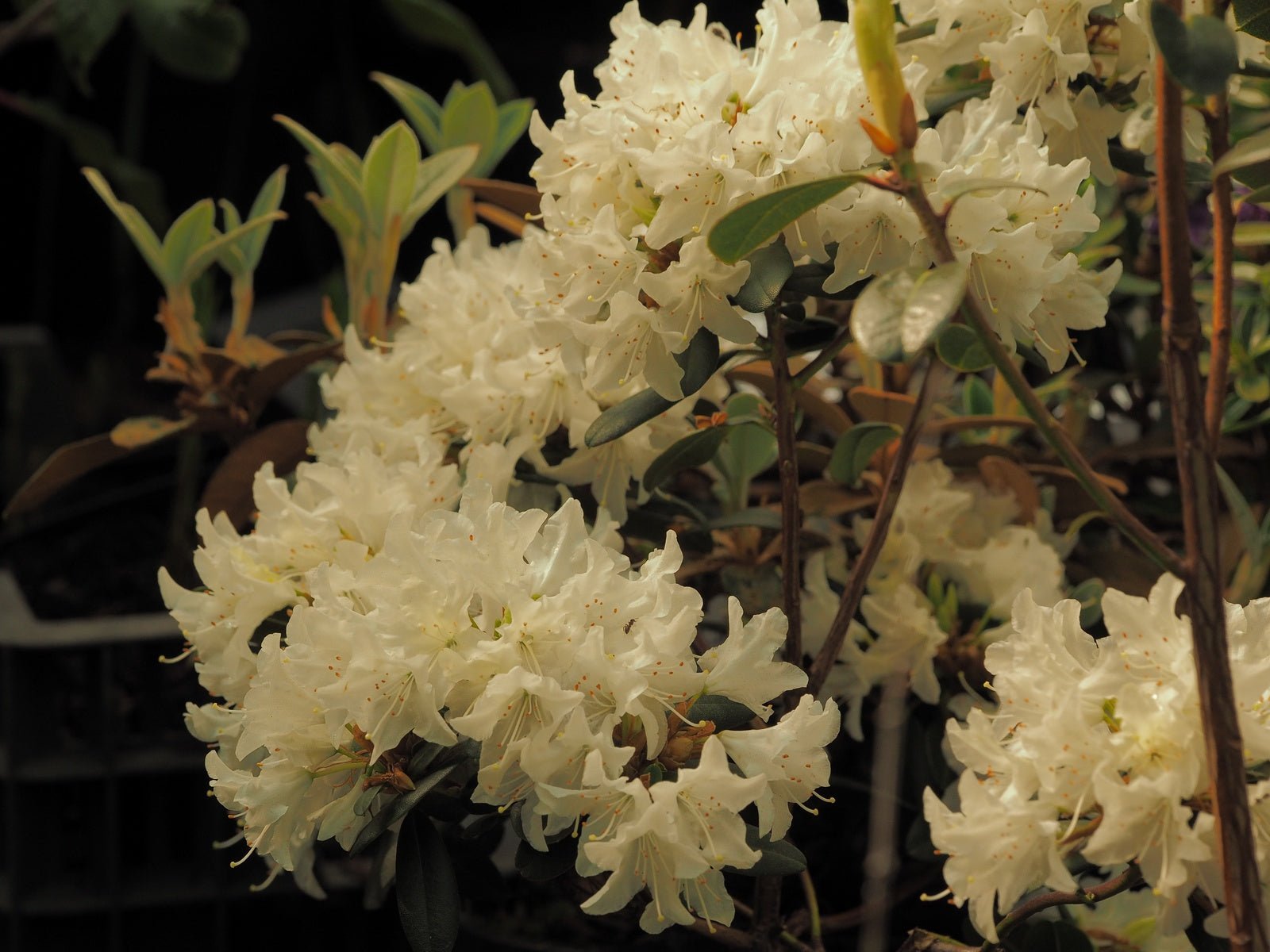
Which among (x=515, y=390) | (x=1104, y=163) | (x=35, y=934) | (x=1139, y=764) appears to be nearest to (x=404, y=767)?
(x=515, y=390)

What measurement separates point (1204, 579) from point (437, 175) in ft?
2.56

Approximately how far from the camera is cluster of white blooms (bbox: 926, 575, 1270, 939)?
603mm

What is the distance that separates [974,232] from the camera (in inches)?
28.2

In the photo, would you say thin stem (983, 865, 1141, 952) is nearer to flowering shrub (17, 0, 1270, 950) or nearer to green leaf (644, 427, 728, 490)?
flowering shrub (17, 0, 1270, 950)

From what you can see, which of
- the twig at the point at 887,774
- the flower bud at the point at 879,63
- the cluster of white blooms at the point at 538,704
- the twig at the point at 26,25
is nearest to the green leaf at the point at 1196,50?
the flower bud at the point at 879,63

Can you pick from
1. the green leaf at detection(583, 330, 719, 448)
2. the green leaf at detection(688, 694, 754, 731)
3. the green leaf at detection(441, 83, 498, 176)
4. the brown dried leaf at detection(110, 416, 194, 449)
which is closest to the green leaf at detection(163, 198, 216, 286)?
the brown dried leaf at detection(110, 416, 194, 449)

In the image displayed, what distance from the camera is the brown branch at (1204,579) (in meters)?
0.56

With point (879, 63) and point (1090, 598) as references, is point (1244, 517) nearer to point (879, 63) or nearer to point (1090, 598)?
→ point (1090, 598)

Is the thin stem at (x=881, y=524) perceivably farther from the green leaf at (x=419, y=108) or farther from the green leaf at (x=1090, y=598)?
the green leaf at (x=419, y=108)

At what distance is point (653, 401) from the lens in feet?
2.76

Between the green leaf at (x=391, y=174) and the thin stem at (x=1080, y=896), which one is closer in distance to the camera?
the thin stem at (x=1080, y=896)

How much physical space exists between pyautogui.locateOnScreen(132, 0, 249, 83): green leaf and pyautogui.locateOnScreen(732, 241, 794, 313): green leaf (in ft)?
4.20

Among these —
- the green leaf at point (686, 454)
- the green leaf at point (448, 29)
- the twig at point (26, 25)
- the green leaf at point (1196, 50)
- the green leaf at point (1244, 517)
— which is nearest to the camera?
the green leaf at point (1196, 50)

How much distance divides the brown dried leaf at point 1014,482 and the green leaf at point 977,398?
9 centimetres
